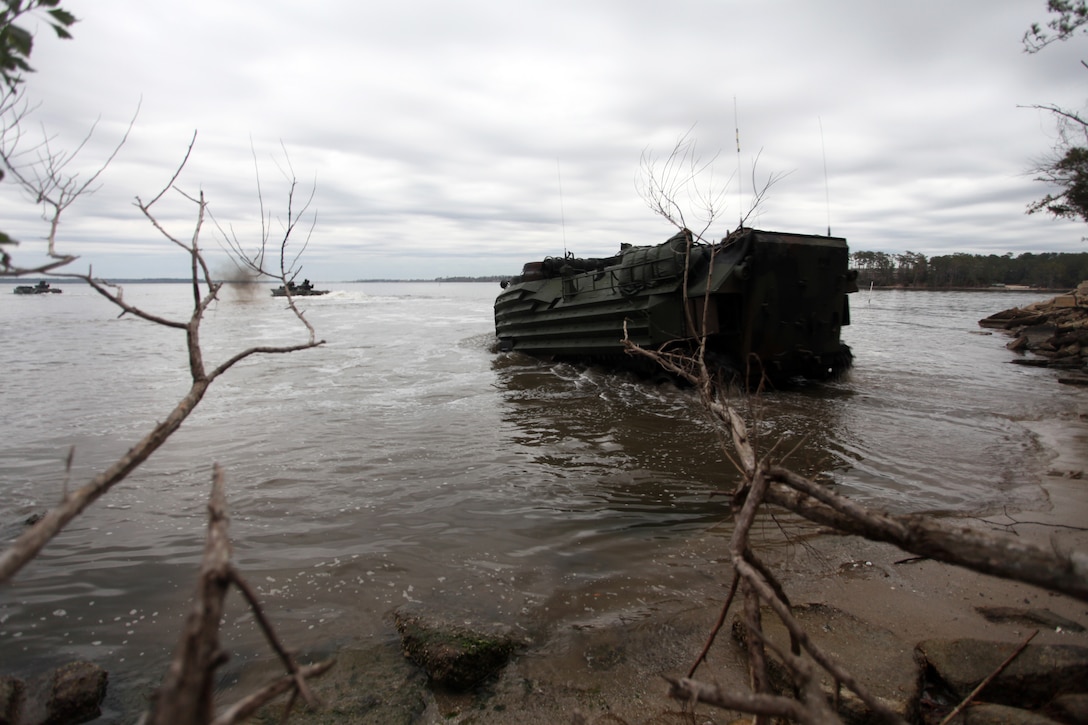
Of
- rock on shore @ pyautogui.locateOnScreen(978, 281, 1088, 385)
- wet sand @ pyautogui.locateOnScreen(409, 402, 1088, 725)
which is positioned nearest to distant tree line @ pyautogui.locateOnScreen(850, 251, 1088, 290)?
rock on shore @ pyautogui.locateOnScreen(978, 281, 1088, 385)

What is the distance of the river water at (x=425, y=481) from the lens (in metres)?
4.21

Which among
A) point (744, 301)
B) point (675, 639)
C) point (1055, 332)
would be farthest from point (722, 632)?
point (1055, 332)

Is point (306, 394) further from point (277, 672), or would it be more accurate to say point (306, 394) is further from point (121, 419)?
point (277, 672)

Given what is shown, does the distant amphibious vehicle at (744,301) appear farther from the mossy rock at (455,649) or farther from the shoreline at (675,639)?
the mossy rock at (455,649)

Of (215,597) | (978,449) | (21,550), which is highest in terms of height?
(21,550)

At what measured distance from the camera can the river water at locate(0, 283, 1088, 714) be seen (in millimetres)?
4207

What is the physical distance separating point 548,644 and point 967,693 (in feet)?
6.98

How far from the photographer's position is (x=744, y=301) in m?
10.9

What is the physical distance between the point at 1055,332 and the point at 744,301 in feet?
57.8

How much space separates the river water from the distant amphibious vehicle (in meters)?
0.89

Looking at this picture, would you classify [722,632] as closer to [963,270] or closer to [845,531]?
[845,531]

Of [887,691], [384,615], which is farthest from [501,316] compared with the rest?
[887,691]

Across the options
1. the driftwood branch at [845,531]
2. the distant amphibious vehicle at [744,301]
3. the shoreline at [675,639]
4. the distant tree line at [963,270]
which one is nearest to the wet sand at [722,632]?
the shoreline at [675,639]

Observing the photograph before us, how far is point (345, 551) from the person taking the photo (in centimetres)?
503
